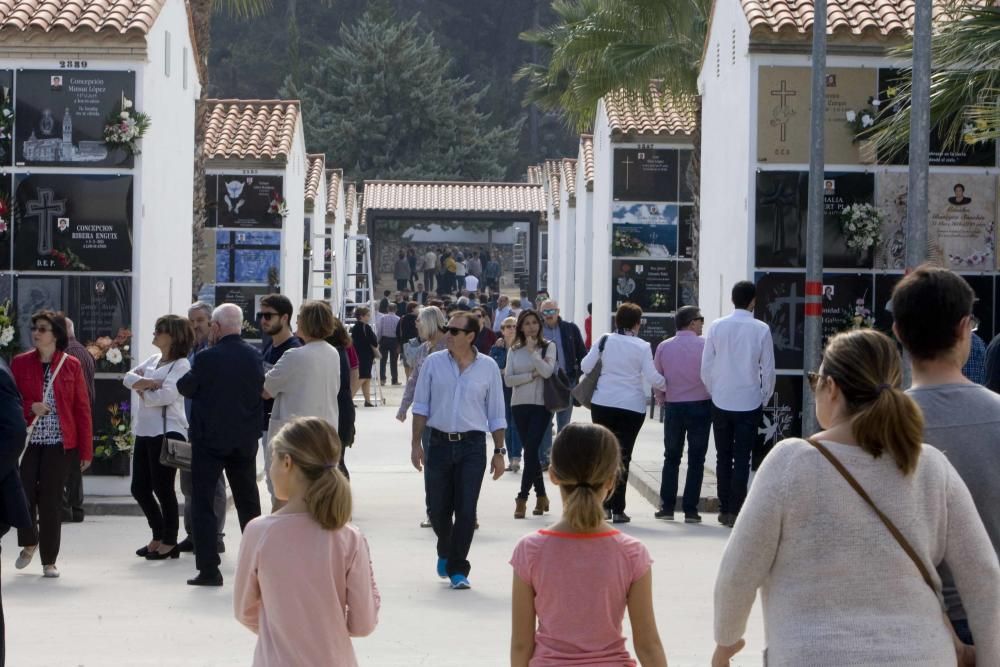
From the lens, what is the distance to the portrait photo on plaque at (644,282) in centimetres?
2881

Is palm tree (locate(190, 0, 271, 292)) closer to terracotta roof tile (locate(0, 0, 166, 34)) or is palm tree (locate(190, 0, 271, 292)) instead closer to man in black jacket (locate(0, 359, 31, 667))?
terracotta roof tile (locate(0, 0, 166, 34))

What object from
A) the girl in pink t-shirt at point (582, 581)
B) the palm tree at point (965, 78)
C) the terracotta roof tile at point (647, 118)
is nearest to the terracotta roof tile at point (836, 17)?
the palm tree at point (965, 78)

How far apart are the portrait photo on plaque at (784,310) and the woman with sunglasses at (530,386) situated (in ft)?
8.22

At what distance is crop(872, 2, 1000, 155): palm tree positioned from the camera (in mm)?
12398

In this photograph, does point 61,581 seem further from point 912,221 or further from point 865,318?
point 865,318

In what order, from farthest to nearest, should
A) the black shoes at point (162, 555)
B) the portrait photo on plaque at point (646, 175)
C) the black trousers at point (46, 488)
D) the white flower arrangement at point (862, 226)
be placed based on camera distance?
the portrait photo on plaque at point (646, 175)
the white flower arrangement at point (862, 226)
the black shoes at point (162, 555)
the black trousers at point (46, 488)

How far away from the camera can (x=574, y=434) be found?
4.82m

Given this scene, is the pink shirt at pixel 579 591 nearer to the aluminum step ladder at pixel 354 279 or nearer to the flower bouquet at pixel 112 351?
the flower bouquet at pixel 112 351

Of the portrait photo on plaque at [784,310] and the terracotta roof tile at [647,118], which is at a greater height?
the terracotta roof tile at [647,118]

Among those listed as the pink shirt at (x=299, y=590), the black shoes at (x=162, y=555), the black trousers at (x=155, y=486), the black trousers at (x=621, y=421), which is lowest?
the black shoes at (x=162, y=555)

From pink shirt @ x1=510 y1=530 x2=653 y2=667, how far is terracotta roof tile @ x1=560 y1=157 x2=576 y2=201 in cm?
3664

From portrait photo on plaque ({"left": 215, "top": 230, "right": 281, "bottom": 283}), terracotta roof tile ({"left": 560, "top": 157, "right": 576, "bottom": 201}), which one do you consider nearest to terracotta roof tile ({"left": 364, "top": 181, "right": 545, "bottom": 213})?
terracotta roof tile ({"left": 560, "top": 157, "right": 576, "bottom": 201})

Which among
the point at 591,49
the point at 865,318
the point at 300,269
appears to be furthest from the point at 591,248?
the point at 865,318

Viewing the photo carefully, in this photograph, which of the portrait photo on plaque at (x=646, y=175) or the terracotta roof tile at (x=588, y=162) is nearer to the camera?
the portrait photo on plaque at (x=646, y=175)
